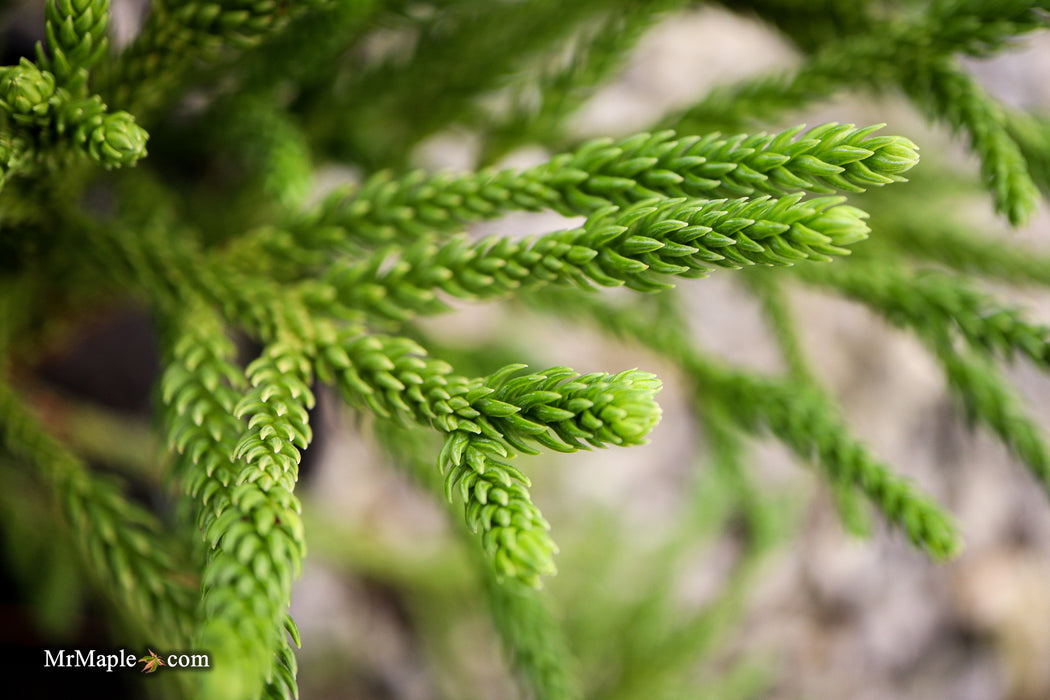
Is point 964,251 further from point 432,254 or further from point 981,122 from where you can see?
point 432,254

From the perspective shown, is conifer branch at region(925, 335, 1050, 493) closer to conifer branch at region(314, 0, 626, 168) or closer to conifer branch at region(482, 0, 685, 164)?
conifer branch at region(482, 0, 685, 164)

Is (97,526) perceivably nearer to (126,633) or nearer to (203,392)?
(203,392)

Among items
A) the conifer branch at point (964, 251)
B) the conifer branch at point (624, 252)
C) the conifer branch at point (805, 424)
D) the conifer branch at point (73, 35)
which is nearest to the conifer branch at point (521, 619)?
the conifer branch at point (624, 252)

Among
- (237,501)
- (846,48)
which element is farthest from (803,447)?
(237,501)

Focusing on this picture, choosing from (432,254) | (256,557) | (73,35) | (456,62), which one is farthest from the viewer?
(456,62)

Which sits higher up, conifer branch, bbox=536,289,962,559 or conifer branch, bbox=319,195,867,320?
conifer branch, bbox=319,195,867,320

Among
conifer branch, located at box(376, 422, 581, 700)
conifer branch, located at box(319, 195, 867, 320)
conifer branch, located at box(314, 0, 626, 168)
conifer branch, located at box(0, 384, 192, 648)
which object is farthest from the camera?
conifer branch, located at box(314, 0, 626, 168)

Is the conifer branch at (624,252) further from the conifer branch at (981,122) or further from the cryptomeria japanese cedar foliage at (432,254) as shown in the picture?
the conifer branch at (981,122)

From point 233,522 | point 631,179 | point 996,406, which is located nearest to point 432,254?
point 631,179

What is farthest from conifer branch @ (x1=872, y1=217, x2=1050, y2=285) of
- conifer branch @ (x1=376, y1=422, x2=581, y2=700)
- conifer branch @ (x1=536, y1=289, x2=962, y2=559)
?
conifer branch @ (x1=376, y1=422, x2=581, y2=700)
